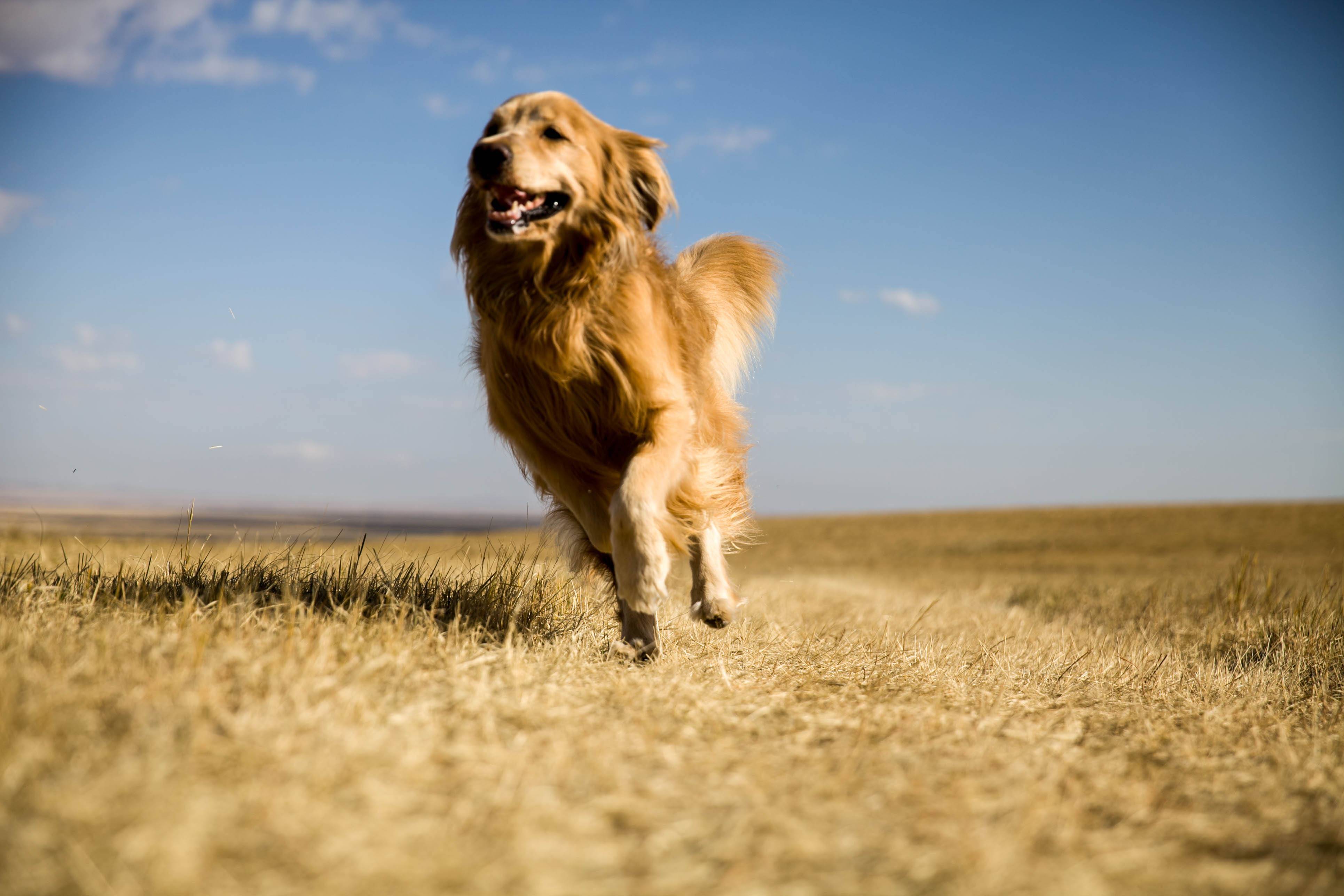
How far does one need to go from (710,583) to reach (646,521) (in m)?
0.86

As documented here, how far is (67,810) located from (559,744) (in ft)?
2.95

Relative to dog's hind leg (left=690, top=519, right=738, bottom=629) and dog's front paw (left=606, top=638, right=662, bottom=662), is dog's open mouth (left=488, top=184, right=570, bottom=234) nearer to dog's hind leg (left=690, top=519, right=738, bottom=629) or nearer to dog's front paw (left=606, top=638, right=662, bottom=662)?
dog's hind leg (left=690, top=519, right=738, bottom=629)

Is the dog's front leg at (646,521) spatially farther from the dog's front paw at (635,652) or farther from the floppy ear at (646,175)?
the floppy ear at (646,175)

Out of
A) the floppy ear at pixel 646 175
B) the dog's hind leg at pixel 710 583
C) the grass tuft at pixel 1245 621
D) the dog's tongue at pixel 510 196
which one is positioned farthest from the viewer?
the grass tuft at pixel 1245 621

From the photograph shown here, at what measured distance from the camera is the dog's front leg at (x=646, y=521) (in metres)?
2.95

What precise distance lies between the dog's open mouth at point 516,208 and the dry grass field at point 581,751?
4.68 feet

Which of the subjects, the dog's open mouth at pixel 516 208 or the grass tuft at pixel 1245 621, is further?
the grass tuft at pixel 1245 621

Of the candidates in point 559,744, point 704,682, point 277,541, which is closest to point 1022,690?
point 704,682

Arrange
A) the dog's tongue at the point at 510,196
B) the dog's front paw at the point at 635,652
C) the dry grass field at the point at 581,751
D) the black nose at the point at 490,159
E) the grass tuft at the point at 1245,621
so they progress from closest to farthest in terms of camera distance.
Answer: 1. the dry grass field at the point at 581,751
2. the black nose at the point at 490,159
3. the dog's tongue at the point at 510,196
4. the dog's front paw at the point at 635,652
5. the grass tuft at the point at 1245,621

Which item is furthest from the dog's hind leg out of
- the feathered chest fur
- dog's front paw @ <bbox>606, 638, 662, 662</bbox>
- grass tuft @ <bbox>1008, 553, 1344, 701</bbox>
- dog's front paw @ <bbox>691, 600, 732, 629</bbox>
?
grass tuft @ <bbox>1008, 553, 1344, 701</bbox>

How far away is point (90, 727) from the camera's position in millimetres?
1668

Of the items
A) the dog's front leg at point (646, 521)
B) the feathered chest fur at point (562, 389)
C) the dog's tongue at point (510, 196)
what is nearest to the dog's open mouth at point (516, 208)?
the dog's tongue at point (510, 196)

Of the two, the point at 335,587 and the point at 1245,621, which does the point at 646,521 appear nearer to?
the point at 335,587

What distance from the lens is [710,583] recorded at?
3.70 meters
